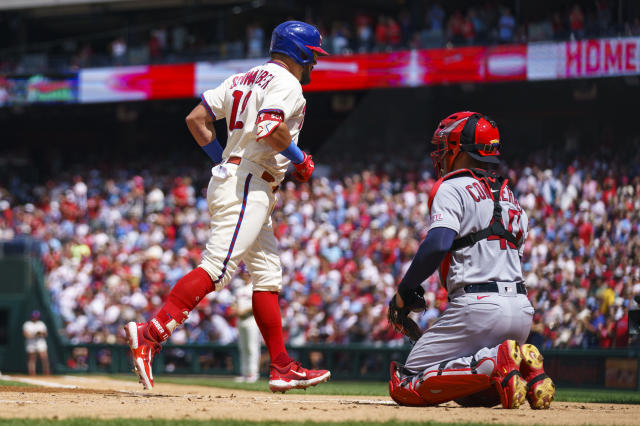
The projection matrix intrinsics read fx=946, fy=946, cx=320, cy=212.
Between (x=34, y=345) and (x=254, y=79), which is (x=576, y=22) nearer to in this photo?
(x=34, y=345)

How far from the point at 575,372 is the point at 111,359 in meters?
8.13

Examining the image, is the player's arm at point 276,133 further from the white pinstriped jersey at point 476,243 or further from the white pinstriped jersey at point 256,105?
the white pinstriped jersey at point 476,243

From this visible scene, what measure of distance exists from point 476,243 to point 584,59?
13.1 meters

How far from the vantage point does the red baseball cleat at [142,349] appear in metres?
5.34

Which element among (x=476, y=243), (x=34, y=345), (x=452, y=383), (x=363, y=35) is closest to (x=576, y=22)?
(x=363, y=35)

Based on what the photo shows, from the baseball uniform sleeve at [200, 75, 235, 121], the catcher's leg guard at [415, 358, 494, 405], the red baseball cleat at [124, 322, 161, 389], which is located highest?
the baseball uniform sleeve at [200, 75, 235, 121]

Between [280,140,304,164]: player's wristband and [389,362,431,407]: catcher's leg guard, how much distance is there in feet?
4.40

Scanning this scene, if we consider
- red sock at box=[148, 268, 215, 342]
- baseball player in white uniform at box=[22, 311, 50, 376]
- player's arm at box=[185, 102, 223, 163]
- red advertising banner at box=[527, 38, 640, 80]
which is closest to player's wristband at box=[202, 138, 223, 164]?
player's arm at box=[185, 102, 223, 163]

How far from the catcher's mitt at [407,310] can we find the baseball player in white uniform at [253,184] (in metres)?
0.72

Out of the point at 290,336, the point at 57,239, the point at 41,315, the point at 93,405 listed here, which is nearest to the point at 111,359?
the point at 41,315

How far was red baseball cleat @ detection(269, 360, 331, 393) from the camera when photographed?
5.74 metres

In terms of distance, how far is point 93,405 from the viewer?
4875 millimetres

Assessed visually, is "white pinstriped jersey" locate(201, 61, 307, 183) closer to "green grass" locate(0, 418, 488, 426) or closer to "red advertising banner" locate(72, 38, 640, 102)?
"green grass" locate(0, 418, 488, 426)

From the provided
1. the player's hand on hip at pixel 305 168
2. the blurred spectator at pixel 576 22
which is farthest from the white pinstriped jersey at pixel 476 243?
the blurred spectator at pixel 576 22
